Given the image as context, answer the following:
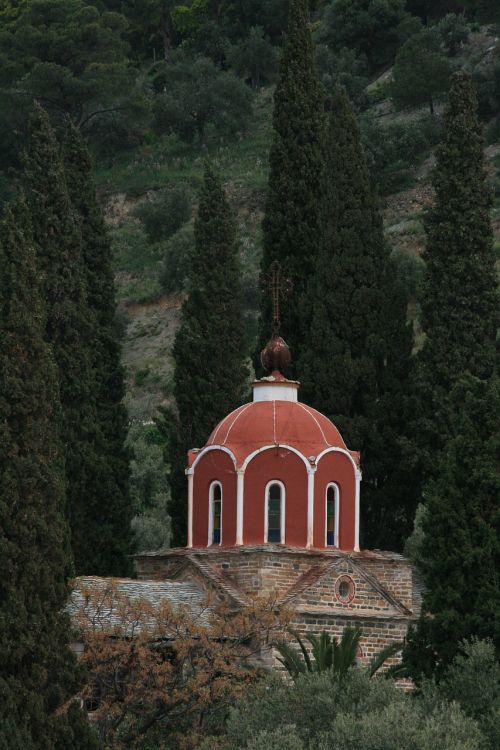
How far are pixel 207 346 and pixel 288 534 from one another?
928 centimetres

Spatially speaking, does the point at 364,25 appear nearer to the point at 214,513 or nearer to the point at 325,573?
the point at 214,513

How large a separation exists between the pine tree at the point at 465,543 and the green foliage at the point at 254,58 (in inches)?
2805

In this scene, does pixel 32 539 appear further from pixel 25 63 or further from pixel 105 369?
pixel 25 63

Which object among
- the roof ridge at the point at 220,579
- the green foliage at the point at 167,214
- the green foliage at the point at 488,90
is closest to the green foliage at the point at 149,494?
the roof ridge at the point at 220,579

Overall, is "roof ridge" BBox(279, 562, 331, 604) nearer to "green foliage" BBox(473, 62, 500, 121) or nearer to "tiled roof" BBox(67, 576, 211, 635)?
"tiled roof" BBox(67, 576, 211, 635)

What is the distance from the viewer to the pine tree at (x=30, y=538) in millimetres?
28688

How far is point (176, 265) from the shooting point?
77.8 m

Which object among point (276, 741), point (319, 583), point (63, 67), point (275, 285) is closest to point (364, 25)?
point (63, 67)

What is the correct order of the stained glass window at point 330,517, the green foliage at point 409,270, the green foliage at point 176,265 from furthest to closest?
1. the green foliage at point 176,265
2. the green foliage at point 409,270
3. the stained glass window at point 330,517

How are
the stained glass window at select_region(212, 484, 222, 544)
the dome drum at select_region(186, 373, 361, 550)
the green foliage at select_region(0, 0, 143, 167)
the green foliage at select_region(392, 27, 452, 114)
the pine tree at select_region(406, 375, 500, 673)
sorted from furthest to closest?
1. the green foliage at select_region(392, 27, 452, 114)
2. the green foliage at select_region(0, 0, 143, 167)
3. the stained glass window at select_region(212, 484, 222, 544)
4. the dome drum at select_region(186, 373, 361, 550)
5. the pine tree at select_region(406, 375, 500, 673)

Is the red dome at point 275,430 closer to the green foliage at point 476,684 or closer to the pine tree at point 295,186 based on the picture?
the pine tree at point 295,186

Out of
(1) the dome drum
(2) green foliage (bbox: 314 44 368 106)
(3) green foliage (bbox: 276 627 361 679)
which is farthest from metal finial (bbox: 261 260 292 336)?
(2) green foliage (bbox: 314 44 368 106)

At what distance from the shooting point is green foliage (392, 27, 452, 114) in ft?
289

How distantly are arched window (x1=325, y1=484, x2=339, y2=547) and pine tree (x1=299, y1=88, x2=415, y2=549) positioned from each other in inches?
217
